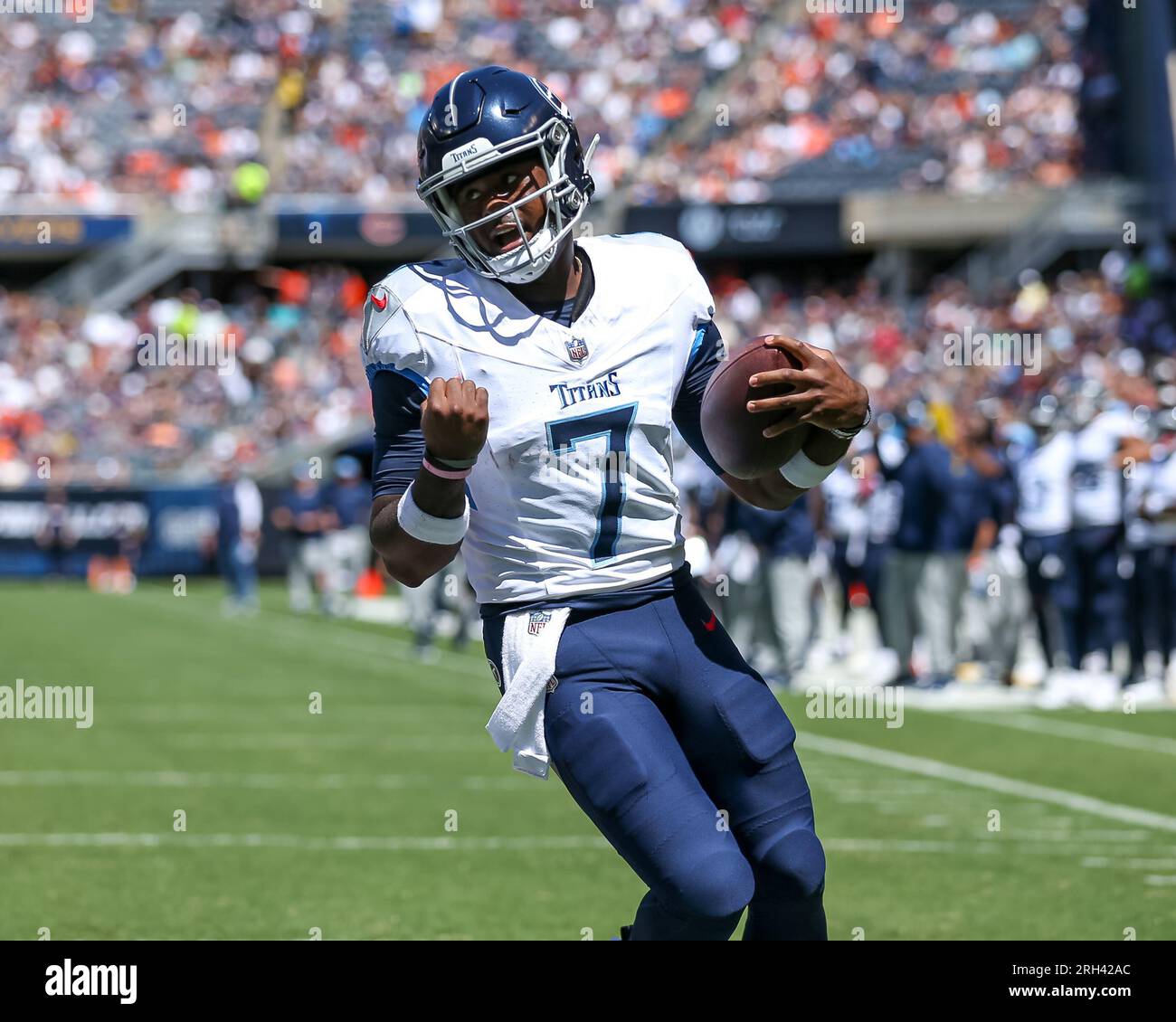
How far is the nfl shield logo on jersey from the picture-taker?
161 inches

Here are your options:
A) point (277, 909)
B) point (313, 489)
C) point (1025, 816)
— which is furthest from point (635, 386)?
point (313, 489)

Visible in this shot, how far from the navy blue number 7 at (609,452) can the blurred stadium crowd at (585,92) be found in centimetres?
2634

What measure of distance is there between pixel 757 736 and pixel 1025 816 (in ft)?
15.9

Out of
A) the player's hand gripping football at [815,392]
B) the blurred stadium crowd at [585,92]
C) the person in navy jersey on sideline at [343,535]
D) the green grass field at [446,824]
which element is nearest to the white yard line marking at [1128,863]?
the green grass field at [446,824]

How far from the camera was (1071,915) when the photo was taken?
639 centimetres

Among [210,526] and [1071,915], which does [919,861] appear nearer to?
[1071,915]

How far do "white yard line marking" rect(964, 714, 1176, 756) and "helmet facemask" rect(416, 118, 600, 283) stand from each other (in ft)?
23.8

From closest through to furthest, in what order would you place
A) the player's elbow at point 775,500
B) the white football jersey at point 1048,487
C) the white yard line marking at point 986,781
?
the player's elbow at point 775,500
the white yard line marking at point 986,781
the white football jersey at point 1048,487

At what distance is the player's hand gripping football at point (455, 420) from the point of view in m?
3.69

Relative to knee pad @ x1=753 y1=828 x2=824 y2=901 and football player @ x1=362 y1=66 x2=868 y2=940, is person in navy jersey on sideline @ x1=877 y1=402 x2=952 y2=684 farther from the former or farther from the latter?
knee pad @ x1=753 y1=828 x2=824 y2=901

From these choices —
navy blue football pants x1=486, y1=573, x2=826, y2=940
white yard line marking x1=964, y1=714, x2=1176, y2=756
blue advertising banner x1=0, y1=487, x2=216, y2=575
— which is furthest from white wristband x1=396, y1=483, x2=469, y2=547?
blue advertising banner x1=0, y1=487, x2=216, y2=575

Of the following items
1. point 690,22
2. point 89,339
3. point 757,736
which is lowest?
point 757,736

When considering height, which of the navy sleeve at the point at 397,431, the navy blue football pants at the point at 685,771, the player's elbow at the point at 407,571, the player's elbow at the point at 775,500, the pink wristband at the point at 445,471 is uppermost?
the navy sleeve at the point at 397,431

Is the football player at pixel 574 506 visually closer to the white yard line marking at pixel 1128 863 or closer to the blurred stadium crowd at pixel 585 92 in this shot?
the white yard line marking at pixel 1128 863
